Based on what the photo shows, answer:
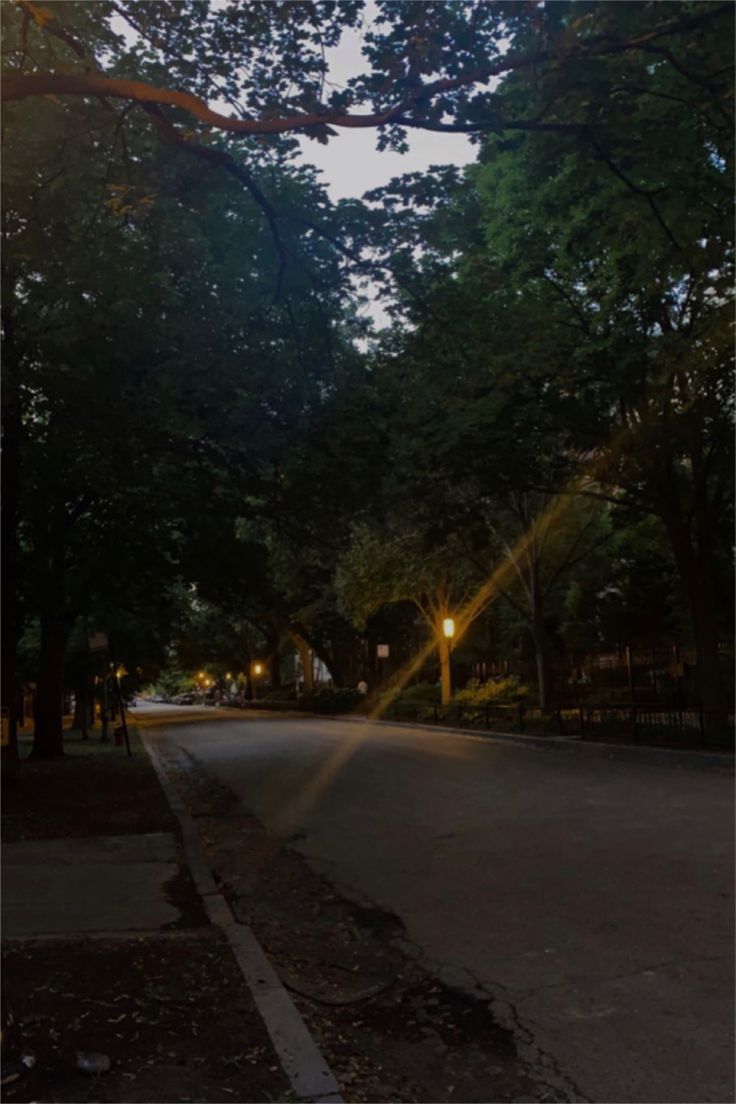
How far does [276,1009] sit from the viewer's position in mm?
4691

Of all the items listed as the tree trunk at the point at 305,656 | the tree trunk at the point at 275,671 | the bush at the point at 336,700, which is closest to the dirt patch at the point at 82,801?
the bush at the point at 336,700

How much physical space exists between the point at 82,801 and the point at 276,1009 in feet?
32.5

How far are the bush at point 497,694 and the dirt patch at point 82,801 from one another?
12.6 meters

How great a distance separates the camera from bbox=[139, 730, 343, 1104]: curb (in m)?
3.83

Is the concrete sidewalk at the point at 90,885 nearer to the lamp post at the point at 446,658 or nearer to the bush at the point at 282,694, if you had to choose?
the lamp post at the point at 446,658

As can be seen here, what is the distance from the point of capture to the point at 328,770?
18.2 metres

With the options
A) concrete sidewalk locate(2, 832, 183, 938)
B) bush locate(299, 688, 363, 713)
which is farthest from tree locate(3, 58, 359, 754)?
bush locate(299, 688, 363, 713)

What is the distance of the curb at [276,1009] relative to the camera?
3.83m

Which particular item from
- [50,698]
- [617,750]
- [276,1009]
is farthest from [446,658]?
[276,1009]

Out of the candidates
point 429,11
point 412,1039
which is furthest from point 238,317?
point 412,1039

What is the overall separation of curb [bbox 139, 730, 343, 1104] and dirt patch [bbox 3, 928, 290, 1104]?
0.06 metres

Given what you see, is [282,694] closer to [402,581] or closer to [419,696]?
[419,696]

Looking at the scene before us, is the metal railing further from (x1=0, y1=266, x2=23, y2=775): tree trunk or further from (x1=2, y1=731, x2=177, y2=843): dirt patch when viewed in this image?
(x1=0, y1=266, x2=23, y2=775): tree trunk

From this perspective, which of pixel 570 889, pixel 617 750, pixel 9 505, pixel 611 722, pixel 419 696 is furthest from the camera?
pixel 419 696
